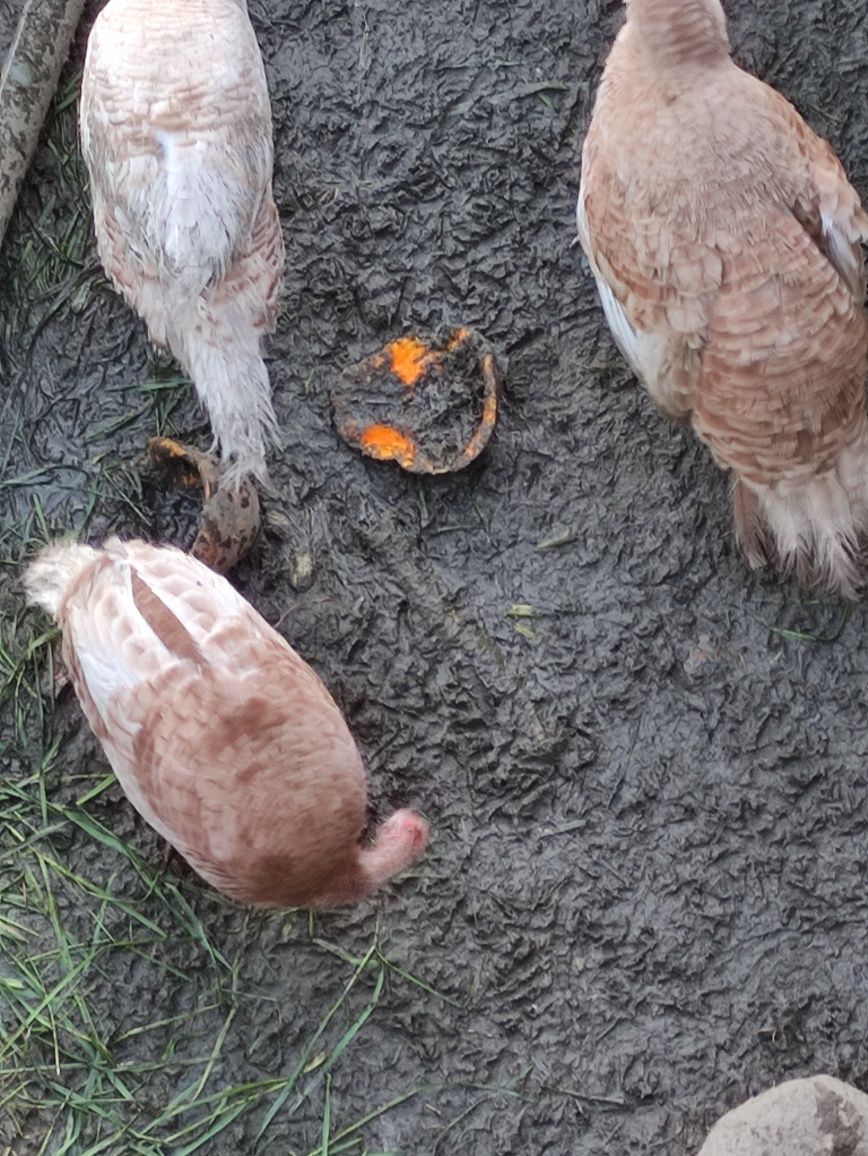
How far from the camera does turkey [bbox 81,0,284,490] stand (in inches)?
62.4

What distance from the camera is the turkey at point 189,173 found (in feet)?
5.20

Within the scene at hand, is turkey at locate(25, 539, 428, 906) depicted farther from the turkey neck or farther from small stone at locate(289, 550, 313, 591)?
the turkey neck

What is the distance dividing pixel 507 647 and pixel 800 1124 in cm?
81

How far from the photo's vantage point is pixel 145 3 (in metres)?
1.61

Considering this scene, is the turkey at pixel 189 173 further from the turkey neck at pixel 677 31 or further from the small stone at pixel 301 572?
the turkey neck at pixel 677 31

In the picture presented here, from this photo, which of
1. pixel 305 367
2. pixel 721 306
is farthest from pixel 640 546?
pixel 305 367

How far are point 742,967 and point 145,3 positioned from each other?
1694 mm

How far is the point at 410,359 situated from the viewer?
74.8 inches

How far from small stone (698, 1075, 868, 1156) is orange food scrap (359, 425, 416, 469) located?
1.11m

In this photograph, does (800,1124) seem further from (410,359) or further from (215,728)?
(410,359)

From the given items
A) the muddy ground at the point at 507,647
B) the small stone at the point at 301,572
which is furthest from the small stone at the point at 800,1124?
the small stone at the point at 301,572

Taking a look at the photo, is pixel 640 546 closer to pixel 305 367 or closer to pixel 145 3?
pixel 305 367

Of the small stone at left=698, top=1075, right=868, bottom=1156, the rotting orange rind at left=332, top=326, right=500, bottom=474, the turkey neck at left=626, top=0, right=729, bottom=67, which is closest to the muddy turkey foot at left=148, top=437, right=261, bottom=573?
the rotting orange rind at left=332, top=326, right=500, bottom=474

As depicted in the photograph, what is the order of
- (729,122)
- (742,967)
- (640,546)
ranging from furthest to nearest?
1. (640,546)
2. (742,967)
3. (729,122)
